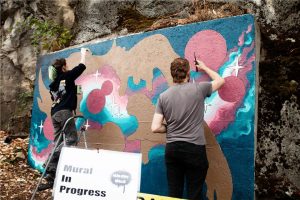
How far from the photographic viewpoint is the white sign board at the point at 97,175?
11.6 feet

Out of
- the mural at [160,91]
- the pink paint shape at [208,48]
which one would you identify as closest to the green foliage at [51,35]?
the mural at [160,91]

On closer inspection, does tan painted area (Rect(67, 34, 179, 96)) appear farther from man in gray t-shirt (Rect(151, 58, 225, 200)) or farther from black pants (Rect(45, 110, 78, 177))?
man in gray t-shirt (Rect(151, 58, 225, 200))

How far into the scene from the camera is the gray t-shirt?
3.81 metres

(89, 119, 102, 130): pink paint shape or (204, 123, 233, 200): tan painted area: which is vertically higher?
(89, 119, 102, 130): pink paint shape

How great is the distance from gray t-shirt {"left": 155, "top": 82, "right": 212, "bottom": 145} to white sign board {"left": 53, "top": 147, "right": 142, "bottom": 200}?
20.6 inches

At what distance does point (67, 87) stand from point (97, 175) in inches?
97.3

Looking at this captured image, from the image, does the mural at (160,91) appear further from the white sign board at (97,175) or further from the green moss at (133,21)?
the white sign board at (97,175)

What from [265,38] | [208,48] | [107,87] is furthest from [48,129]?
[265,38]

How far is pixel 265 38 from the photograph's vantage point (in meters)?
4.60

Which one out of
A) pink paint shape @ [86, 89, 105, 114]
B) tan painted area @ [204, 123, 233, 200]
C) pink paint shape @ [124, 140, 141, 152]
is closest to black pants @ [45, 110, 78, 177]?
pink paint shape @ [86, 89, 105, 114]

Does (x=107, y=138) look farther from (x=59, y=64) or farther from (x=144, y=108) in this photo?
(x=59, y=64)

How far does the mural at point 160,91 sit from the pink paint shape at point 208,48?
0.01 m

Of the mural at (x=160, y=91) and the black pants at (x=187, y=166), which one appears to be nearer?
the black pants at (x=187, y=166)

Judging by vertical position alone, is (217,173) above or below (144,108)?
below
